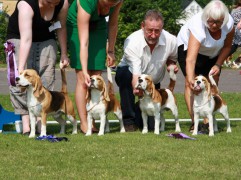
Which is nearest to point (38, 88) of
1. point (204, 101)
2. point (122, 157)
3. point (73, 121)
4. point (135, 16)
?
point (73, 121)

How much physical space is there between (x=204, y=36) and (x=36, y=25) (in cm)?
207

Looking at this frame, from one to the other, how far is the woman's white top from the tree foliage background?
1486cm

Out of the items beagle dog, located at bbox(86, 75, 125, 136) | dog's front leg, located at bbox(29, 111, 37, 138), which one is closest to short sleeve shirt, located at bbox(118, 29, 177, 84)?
beagle dog, located at bbox(86, 75, 125, 136)

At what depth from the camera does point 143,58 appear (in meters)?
9.40

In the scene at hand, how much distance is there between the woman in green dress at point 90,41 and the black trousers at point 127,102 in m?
0.39

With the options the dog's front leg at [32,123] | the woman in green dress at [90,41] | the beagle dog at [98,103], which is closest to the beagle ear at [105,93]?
Answer: the beagle dog at [98,103]

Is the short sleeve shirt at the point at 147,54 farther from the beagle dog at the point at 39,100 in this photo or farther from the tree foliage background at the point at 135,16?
the tree foliage background at the point at 135,16

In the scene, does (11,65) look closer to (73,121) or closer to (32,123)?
(32,123)

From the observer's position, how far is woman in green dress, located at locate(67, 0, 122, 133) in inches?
346

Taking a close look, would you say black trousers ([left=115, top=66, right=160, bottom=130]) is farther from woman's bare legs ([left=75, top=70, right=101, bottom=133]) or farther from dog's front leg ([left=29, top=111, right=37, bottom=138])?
dog's front leg ([left=29, top=111, right=37, bottom=138])

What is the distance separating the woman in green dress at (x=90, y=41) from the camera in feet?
28.8

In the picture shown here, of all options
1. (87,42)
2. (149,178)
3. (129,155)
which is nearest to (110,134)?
(87,42)

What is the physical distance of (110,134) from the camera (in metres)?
9.02

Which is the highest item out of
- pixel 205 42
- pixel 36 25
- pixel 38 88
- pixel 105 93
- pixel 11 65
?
pixel 36 25
